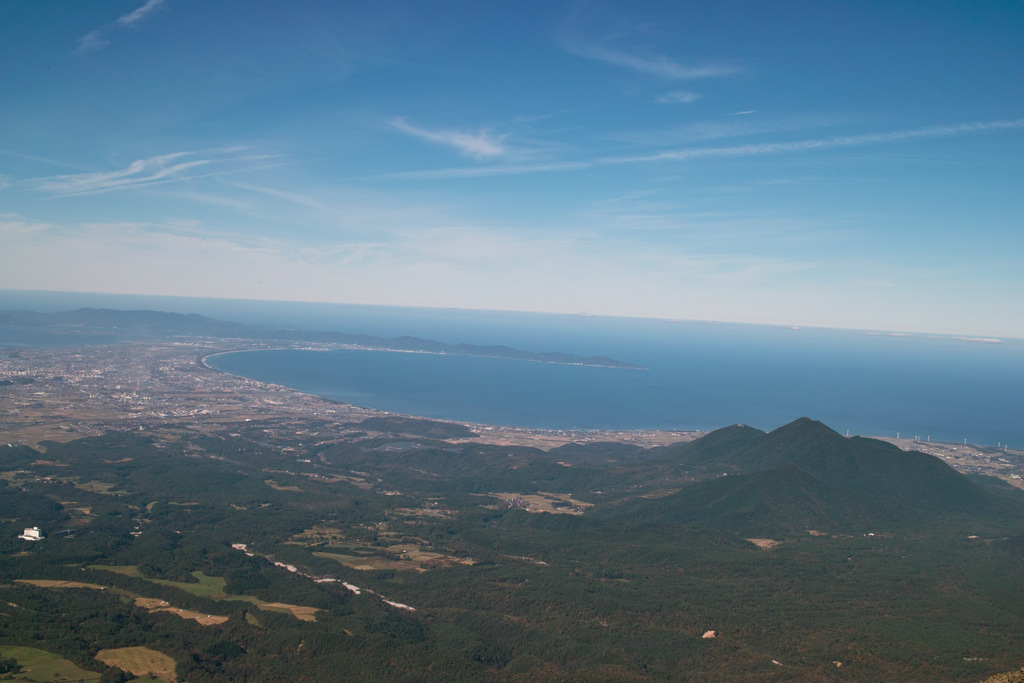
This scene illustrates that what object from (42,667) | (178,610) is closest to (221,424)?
(178,610)

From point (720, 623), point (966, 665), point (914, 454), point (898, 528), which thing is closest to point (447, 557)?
point (720, 623)

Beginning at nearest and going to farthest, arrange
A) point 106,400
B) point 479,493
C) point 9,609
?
point 9,609 < point 479,493 < point 106,400

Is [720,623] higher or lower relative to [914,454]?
lower

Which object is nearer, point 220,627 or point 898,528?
point 220,627

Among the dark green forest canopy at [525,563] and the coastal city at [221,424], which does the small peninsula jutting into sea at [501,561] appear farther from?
the coastal city at [221,424]

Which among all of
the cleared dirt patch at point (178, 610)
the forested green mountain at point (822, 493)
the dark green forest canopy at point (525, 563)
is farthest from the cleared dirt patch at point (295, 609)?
the forested green mountain at point (822, 493)

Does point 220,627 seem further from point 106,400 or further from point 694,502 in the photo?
point 106,400
